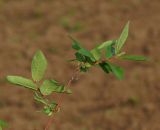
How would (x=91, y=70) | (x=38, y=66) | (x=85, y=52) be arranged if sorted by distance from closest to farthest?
(x=85, y=52) < (x=38, y=66) < (x=91, y=70)

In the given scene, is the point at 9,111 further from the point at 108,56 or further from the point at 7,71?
the point at 108,56

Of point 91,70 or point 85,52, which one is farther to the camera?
point 91,70

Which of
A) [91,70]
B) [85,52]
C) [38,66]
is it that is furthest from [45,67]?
[91,70]

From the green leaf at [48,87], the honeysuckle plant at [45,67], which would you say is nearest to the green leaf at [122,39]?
the honeysuckle plant at [45,67]

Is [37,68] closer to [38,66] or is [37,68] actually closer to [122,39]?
[38,66]

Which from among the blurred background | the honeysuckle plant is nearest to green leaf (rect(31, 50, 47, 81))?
the honeysuckle plant

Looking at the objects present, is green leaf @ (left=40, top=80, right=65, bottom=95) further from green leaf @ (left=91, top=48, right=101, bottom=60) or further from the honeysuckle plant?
green leaf @ (left=91, top=48, right=101, bottom=60)
